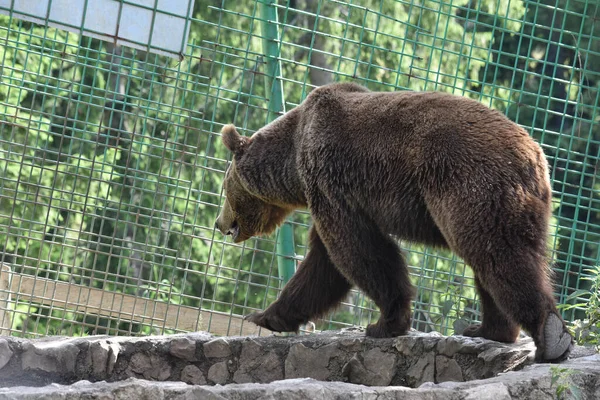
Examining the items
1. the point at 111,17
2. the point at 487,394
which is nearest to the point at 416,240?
the point at 487,394

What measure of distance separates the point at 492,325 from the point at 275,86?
288cm

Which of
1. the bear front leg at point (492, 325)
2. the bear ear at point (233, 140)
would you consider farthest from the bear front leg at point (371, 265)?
the bear ear at point (233, 140)

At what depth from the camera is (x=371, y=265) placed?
5.84 metres

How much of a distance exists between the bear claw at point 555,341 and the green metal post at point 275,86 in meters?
3.14

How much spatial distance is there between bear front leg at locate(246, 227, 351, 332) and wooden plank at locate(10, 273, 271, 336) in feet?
3.33

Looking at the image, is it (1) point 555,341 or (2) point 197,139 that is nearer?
(1) point 555,341

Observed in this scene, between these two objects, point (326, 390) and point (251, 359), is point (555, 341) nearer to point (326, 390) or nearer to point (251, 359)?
point (326, 390)

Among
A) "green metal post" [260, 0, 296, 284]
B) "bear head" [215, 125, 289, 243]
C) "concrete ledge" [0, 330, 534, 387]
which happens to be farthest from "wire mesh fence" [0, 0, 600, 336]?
"concrete ledge" [0, 330, 534, 387]

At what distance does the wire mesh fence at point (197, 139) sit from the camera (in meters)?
7.39

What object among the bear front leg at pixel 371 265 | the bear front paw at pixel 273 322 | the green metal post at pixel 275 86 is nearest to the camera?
the bear front leg at pixel 371 265

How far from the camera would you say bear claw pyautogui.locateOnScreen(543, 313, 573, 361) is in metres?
4.62

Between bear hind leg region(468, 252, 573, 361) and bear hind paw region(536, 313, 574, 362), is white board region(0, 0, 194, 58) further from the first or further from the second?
bear hind paw region(536, 313, 574, 362)

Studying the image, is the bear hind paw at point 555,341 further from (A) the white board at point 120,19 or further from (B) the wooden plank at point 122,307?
(A) the white board at point 120,19

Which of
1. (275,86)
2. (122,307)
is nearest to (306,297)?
(122,307)
